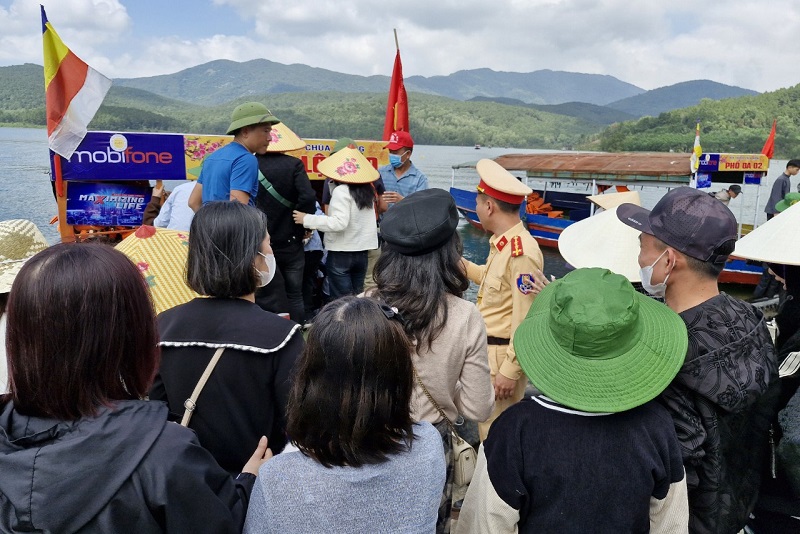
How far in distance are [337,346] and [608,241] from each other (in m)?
2.07

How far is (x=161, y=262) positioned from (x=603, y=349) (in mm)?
1901

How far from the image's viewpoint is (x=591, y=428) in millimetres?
1479

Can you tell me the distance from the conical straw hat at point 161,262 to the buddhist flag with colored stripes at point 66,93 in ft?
9.82

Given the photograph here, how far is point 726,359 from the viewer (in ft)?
5.38

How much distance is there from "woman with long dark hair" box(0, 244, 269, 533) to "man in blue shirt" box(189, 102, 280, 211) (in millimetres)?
2402

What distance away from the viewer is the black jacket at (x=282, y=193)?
4.30 metres

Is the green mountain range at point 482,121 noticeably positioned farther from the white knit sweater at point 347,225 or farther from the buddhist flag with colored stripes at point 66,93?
the white knit sweater at point 347,225

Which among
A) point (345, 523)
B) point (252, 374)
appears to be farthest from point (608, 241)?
point (345, 523)

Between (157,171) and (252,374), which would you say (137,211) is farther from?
(252,374)

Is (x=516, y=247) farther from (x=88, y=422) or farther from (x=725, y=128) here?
(x=725, y=128)

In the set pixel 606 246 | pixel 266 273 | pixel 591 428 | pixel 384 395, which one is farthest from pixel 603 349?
pixel 606 246

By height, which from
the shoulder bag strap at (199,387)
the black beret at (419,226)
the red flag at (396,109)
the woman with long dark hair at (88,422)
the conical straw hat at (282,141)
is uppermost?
the red flag at (396,109)

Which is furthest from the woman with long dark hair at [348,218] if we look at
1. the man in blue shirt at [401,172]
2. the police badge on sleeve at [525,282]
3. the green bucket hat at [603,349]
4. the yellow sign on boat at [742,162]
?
the yellow sign on boat at [742,162]

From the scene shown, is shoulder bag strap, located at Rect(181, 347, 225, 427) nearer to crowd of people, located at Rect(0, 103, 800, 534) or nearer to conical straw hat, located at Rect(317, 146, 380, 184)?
crowd of people, located at Rect(0, 103, 800, 534)
